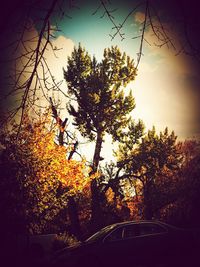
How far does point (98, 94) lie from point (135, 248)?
1601 cm

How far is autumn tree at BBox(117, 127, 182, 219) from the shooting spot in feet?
72.7

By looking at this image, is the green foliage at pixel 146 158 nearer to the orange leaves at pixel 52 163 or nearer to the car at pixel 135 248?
the orange leaves at pixel 52 163

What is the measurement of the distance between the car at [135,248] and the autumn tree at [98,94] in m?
13.8

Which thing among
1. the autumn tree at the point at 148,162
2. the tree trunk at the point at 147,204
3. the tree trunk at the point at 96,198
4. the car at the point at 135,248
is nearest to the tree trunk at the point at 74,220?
the tree trunk at the point at 96,198

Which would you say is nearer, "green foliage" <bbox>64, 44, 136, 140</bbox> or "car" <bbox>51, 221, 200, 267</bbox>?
"car" <bbox>51, 221, 200, 267</bbox>

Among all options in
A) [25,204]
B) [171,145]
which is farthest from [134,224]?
[171,145]

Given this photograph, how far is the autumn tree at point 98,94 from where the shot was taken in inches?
825

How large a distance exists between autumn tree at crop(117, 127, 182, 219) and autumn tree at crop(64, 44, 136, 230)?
2812 millimetres

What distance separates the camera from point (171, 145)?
29.7 metres

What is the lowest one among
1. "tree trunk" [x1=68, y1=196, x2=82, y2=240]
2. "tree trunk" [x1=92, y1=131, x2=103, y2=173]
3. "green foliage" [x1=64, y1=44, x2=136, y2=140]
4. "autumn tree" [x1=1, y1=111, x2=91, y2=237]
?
"tree trunk" [x1=68, y1=196, x2=82, y2=240]

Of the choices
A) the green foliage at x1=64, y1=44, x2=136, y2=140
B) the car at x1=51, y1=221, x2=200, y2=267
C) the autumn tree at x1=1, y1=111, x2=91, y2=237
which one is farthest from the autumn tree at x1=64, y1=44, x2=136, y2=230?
the car at x1=51, y1=221, x2=200, y2=267

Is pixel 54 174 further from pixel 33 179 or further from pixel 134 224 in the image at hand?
pixel 134 224

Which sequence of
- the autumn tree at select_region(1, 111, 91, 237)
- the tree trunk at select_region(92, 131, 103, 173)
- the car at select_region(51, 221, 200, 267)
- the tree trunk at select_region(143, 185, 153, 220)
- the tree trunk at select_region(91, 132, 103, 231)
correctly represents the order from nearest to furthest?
1. the car at select_region(51, 221, 200, 267)
2. the autumn tree at select_region(1, 111, 91, 237)
3. the tree trunk at select_region(91, 132, 103, 231)
4. the tree trunk at select_region(92, 131, 103, 173)
5. the tree trunk at select_region(143, 185, 153, 220)

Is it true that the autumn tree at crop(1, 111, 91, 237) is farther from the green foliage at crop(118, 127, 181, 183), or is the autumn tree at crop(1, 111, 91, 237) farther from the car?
the green foliage at crop(118, 127, 181, 183)
